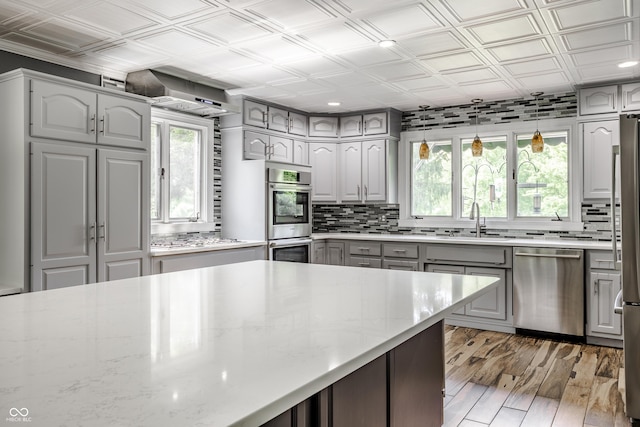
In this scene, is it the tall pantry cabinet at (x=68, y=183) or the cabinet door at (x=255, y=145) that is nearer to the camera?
the tall pantry cabinet at (x=68, y=183)

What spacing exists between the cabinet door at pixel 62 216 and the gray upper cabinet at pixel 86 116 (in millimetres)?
113

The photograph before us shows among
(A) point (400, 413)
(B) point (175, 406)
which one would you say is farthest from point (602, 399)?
(B) point (175, 406)

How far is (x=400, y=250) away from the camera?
5.13m

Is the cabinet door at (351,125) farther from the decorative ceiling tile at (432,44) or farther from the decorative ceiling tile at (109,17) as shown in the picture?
the decorative ceiling tile at (109,17)

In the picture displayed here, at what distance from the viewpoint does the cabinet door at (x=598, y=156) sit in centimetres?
434

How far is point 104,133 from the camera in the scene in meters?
3.47

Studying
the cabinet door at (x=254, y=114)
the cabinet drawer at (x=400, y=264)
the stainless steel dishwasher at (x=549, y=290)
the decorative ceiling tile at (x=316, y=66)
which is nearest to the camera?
the decorative ceiling tile at (x=316, y=66)

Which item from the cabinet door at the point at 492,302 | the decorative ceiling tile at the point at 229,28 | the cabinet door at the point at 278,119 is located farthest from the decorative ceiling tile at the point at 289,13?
the cabinet door at the point at 492,302

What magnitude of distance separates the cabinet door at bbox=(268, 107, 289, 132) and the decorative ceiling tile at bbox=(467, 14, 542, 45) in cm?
254

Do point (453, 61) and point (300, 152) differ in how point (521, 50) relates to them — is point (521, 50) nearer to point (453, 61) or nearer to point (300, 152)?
point (453, 61)

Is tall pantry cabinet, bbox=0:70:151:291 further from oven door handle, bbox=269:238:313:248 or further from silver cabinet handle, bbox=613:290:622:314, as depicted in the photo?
silver cabinet handle, bbox=613:290:622:314

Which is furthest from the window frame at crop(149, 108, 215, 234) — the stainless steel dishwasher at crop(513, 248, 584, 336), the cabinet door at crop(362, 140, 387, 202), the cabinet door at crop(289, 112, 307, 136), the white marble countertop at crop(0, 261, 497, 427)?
the stainless steel dishwasher at crop(513, 248, 584, 336)

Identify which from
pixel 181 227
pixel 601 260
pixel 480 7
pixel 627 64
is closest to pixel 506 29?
pixel 480 7

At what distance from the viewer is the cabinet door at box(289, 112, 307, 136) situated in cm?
555
